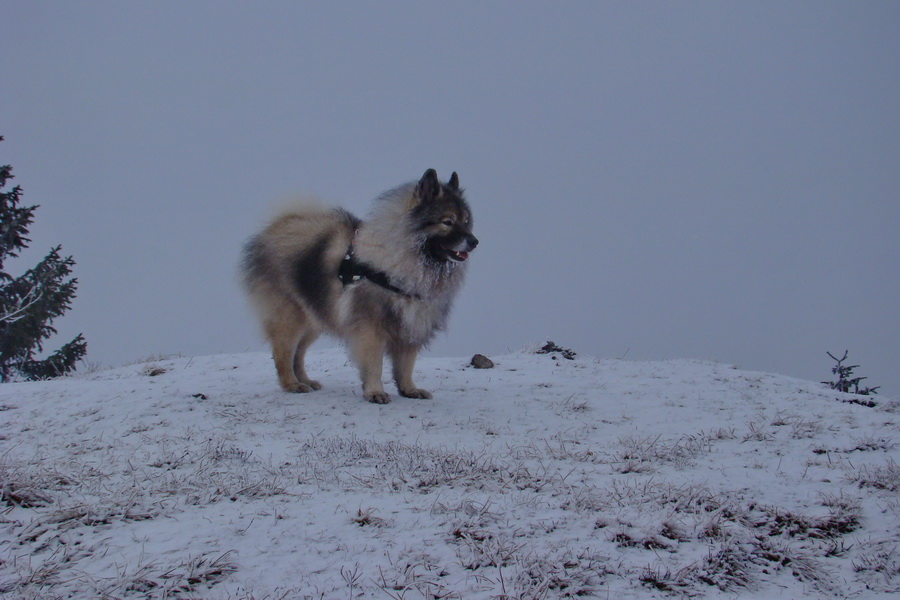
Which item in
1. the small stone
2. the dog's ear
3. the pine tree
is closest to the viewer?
the dog's ear

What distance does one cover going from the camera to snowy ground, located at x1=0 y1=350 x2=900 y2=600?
2.87m

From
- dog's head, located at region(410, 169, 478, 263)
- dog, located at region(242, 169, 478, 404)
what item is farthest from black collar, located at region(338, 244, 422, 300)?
dog's head, located at region(410, 169, 478, 263)

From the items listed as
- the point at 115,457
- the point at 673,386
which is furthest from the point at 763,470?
the point at 115,457

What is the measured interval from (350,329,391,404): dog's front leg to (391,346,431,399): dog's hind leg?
13.4 inches

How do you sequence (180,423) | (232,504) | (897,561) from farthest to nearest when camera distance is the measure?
1. (180,423)
2. (232,504)
3. (897,561)

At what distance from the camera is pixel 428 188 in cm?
732

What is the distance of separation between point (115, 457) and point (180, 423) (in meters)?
1.45

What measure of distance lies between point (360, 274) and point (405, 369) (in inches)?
52.5

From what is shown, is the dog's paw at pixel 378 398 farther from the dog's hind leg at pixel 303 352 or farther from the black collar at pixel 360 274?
the dog's hind leg at pixel 303 352

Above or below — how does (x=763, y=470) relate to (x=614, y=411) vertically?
below

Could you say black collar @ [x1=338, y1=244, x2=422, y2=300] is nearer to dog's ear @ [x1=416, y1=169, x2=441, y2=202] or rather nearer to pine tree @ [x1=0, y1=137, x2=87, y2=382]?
dog's ear @ [x1=416, y1=169, x2=441, y2=202]

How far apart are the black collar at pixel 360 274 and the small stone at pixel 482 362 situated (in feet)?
10.0

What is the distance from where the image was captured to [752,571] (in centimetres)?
306

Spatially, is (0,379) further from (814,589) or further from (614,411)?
(814,589)
